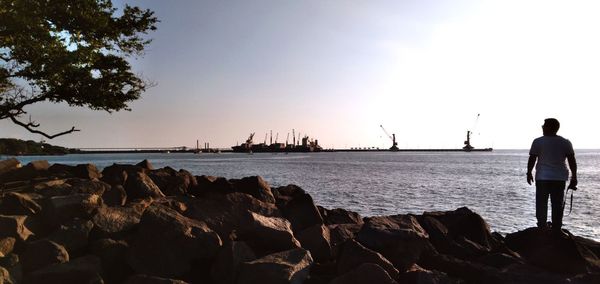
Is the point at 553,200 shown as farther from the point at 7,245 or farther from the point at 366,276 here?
the point at 7,245

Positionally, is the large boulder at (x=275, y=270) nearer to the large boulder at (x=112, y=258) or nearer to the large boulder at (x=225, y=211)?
the large boulder at (x=225, y=211)

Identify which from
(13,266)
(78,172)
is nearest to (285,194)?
(78,172)

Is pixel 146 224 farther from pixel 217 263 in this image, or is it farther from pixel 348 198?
pixel 348 198

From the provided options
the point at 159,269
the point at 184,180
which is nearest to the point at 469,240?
the point at 159,269

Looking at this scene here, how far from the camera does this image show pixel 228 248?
680 cm

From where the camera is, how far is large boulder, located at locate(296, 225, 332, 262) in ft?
25.8

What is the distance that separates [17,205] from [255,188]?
520 centimetres

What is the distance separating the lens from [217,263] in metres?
6.76

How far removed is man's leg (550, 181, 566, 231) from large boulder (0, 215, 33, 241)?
9.85m

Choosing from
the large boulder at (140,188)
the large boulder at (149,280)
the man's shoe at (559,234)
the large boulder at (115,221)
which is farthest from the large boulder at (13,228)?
the man's shoe at (559,234)

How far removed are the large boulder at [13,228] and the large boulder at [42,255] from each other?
47cm

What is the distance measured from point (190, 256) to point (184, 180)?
5367 mm

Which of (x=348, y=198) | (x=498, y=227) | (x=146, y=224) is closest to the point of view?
(x=146, y=224)

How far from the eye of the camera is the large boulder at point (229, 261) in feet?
21.6
